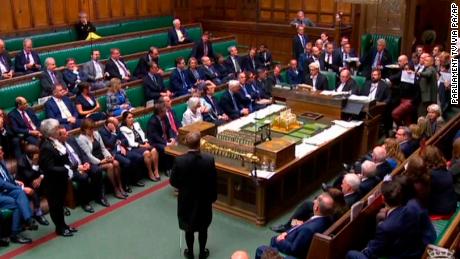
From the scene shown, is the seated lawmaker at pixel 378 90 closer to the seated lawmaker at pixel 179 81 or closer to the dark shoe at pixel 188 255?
the seated lawmaker at pixel 179 81

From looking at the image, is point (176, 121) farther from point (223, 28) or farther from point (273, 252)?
point (223, 28)

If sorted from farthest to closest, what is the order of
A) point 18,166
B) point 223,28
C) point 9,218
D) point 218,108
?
point 223,28 < point 218,108 < point 18,166 < point 9,218

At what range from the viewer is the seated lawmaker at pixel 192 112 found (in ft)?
26.0

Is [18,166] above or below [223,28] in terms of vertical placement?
below

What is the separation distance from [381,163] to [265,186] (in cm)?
132

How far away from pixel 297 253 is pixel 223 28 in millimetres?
10593

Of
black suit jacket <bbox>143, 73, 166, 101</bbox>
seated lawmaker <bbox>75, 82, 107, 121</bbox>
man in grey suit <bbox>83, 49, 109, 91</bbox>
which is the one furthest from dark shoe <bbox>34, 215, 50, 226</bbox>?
black suit jacket <bbox>143, 73, 166, 101</bbox>

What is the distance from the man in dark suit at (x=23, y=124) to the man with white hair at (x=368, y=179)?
4.21 metres

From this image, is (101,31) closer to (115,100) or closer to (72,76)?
(72,76)

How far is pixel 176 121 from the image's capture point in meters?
8.17

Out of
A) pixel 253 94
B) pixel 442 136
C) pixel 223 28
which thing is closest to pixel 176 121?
pixel 253 94

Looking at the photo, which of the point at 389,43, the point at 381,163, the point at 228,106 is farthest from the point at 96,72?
the point at 389,43

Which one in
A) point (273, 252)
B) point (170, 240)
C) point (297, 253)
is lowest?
point (170, 240)

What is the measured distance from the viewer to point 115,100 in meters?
8.65
